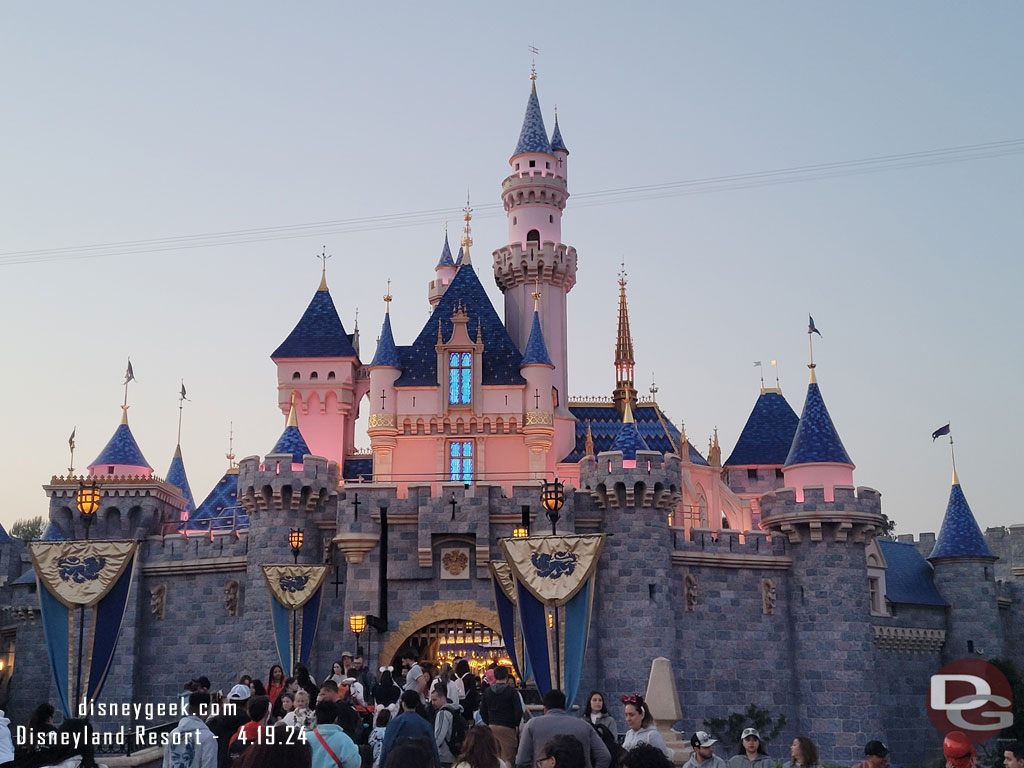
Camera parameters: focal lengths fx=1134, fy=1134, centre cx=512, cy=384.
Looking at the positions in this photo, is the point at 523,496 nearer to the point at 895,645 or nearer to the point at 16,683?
the point at 895,645

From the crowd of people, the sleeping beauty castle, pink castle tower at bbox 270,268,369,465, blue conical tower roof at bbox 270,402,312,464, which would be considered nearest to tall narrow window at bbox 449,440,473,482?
the sleeping beauty castle

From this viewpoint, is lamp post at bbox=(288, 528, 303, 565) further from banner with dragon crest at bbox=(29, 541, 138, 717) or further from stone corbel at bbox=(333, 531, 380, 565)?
banner with dragon crest at bbox=(29, 541, 138, 717)

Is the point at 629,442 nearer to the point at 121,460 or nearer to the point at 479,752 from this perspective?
the point at 121,460

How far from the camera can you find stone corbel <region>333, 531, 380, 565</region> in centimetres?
2806

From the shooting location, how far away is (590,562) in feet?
68.8

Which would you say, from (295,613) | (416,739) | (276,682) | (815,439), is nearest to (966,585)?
(815,439)

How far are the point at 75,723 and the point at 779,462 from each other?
123 feet

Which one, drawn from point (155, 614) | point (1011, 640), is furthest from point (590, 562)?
point (1011, 640)

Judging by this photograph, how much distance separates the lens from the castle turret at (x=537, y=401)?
3706 cm

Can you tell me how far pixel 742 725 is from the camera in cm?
2852

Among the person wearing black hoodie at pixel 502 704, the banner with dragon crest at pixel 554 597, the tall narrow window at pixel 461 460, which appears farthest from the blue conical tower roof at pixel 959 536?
the person wearing black hoodie at pixel 502 704

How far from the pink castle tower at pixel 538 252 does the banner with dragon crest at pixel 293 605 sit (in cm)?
1555

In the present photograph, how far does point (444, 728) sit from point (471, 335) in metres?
27.3

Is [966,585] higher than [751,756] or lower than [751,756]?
higher
